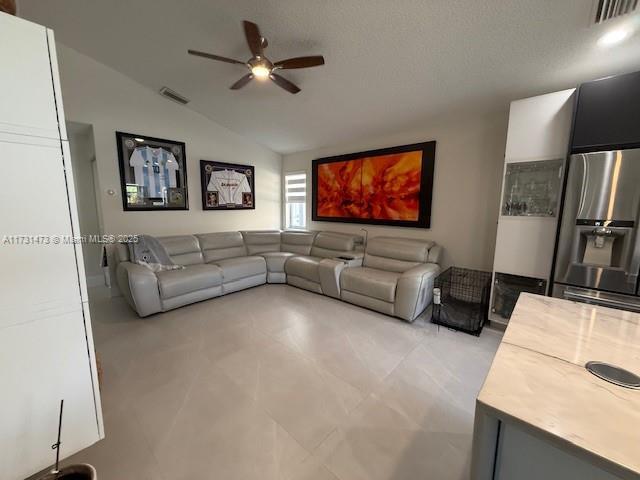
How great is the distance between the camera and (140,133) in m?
3.70

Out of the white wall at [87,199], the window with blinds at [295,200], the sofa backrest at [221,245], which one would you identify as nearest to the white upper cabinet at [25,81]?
the sofa backrest at [221,245]

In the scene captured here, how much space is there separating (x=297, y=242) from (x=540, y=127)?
358cm

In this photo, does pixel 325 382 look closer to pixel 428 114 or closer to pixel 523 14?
pixel 523 14

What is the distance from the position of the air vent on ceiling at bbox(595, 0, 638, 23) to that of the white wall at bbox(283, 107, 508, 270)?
4.04 ft

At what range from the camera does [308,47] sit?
Result: 7.86ft

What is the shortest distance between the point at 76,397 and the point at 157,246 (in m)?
2.54

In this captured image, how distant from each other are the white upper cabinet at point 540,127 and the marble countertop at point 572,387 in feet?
5.49

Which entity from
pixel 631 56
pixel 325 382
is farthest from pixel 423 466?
pixel 631 56

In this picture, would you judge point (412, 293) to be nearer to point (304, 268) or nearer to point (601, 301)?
point (601, 301)

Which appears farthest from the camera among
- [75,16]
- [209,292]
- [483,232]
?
[209,292]

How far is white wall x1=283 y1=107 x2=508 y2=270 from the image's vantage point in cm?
298

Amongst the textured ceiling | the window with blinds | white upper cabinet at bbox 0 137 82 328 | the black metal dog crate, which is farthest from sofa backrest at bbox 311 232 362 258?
white upper cabinet at bbox 0 137 82 328

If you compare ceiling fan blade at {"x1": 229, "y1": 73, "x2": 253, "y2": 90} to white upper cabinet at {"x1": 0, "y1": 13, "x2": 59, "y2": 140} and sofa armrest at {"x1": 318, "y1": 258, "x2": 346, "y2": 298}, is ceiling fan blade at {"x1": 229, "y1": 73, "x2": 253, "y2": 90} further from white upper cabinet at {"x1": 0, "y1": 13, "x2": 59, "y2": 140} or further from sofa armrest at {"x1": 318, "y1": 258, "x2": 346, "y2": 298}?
sofa armrest at {"x1": 318, "y1": 258, "x2": 346, "y2": 298}

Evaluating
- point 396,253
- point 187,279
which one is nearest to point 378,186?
point 396,253
